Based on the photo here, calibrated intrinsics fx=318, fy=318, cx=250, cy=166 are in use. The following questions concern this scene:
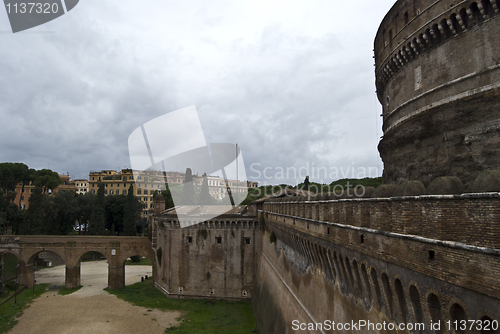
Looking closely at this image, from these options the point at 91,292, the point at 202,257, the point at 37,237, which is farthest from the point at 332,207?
the point at 37,237

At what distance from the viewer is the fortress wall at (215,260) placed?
28.4 m

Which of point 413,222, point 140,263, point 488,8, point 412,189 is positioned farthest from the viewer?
point 140,263

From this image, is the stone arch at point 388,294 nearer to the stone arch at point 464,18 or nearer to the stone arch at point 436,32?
the stone arch at point 464,18

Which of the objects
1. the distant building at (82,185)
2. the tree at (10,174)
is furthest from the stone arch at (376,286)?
the distant building at (82,185)

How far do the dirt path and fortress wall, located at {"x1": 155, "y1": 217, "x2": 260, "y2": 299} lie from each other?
3.77m

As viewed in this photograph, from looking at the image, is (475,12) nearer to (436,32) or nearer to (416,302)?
(436,32)

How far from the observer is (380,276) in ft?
23.0

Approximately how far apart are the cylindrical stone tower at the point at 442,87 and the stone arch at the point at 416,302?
9.20 meters

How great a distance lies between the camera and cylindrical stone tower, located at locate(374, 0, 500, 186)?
40.6 ft

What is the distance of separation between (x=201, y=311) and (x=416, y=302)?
22966 millimetres

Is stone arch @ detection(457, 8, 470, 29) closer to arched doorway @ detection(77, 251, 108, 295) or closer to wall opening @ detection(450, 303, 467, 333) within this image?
wall opening @ detection(450, 303, 467, 333)

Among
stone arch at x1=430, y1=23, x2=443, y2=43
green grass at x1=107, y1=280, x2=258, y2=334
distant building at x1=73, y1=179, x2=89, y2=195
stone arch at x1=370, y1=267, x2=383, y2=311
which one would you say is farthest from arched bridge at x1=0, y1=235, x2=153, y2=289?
distant building at x1=73, y1=179, x2=89, y2=195

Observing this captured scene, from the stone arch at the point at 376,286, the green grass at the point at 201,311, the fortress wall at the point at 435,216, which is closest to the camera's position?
the fortress wall at the point at 435,216

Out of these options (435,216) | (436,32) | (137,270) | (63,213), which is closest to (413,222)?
(435,216)
